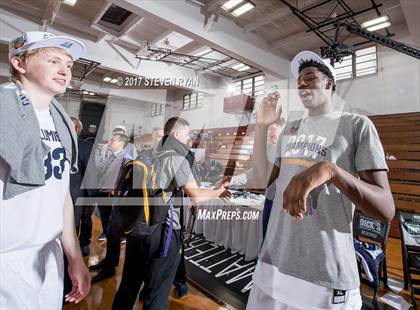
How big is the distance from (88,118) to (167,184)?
39.2 feet

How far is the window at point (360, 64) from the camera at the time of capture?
8.61 meters

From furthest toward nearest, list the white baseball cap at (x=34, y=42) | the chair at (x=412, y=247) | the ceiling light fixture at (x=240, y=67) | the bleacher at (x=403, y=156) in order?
the ceiling light fixture at (x=240, y=67), the bleacher at (x=403, y=156), the chair at (x=412, y=247), the white baseball cap at (x=34, y=42)

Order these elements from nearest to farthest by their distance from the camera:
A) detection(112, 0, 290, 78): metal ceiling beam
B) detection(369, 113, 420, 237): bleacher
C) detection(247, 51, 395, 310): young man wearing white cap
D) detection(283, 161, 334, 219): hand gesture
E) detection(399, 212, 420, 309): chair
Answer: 1. detection(283, 161, 334, 219): hand gesture
2. detection(247, 51, 395, 310): young man wearing white cap
3. detection(399, 212, 420, 309): chair
4. detection(112, 0, 290, 78): metal ceiling beam
5. detection(369, 113, 420, 237): bleacher

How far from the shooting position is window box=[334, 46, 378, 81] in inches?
339

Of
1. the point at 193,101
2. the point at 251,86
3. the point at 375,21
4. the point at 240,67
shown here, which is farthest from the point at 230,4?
the point at 193,101

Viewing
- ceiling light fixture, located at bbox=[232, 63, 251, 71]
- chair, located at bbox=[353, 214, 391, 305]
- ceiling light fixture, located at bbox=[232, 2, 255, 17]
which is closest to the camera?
chair, located at bbox=[353, 214, 391, 305]

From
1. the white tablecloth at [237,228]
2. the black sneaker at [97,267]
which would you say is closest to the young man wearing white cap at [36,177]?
the white tablecloth at [237,228]

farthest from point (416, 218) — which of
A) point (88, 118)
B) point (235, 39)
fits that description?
point (88, 118)

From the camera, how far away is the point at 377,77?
846cm

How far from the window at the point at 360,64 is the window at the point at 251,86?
130 inches

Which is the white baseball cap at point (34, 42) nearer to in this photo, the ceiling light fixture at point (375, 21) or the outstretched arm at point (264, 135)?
the outstretched arm at point (264, 135)

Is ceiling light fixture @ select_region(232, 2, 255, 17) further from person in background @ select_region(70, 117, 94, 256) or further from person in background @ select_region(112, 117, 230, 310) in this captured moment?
person in background @ select_region(112, 117, 230, 310)

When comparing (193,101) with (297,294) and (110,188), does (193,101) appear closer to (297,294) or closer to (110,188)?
(110,188)

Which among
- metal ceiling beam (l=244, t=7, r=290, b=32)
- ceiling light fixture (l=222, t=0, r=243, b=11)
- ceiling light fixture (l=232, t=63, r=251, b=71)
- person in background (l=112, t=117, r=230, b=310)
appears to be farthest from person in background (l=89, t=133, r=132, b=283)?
ceiling light fixture (l=232, t=63, r=251, b=71)
